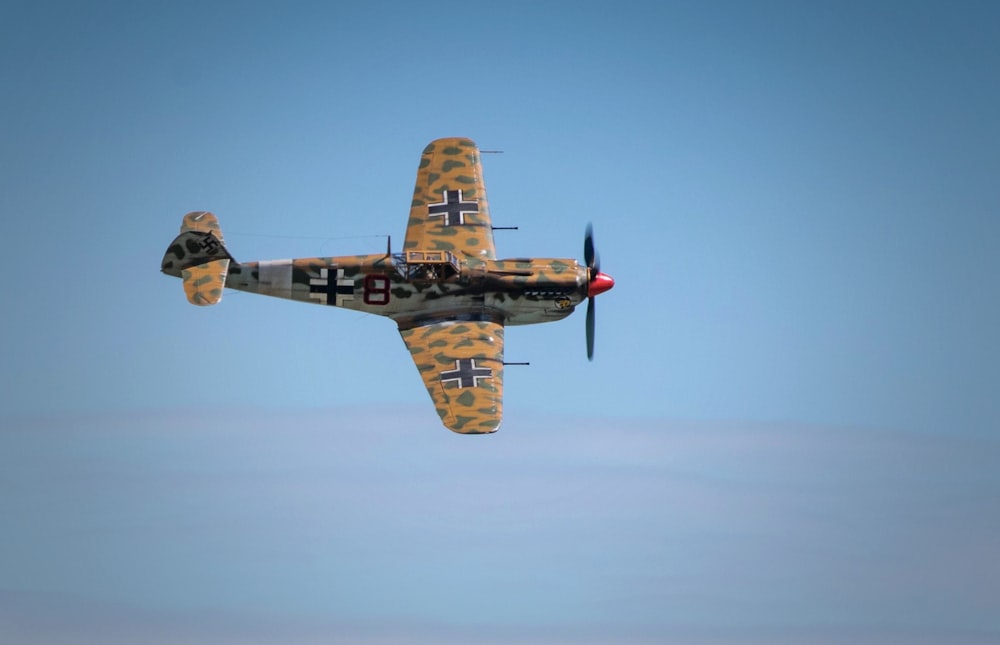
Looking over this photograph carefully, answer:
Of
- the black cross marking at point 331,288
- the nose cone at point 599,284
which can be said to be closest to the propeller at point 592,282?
the nose cone at point 599,284

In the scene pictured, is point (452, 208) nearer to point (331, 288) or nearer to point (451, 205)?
point (451, 205)

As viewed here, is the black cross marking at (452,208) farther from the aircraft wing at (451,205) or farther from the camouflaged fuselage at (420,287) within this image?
the camouflaged fuselage at (420,287)

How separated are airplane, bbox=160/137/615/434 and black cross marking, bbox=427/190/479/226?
116mm

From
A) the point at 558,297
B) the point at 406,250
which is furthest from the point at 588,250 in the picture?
the point at 406,250

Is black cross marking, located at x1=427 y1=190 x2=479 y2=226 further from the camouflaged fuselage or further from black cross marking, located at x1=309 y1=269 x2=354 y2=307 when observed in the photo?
black cross marking, located at x1=309 y1=269 x2=354 y2=307

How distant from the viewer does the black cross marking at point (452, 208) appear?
Answer: 126 ft

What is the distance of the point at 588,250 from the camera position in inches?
1499

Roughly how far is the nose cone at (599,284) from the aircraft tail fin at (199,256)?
7961 millimetres

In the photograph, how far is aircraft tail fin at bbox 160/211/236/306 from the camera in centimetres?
3612

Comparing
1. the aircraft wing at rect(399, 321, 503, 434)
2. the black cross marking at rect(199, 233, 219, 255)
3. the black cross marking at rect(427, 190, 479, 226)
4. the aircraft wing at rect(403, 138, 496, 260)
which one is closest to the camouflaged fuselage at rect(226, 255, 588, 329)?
the aircraft wing at rect(399, 321, 503, 434)

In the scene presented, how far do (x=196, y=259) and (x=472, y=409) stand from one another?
291 inches

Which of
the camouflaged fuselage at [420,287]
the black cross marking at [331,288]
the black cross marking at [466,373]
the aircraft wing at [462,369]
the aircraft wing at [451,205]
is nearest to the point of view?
the aircraft wing at [462,369]

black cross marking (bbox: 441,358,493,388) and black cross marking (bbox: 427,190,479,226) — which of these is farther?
black cross marking (bbox: 427,190,479,226)

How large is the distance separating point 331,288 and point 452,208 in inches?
139
